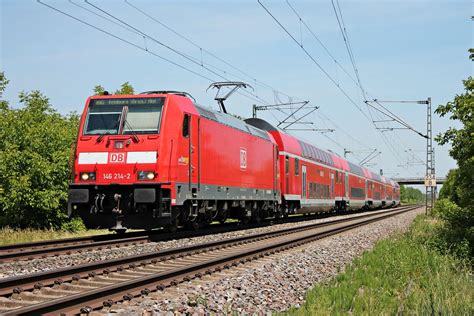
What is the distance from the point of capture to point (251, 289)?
26.7ft

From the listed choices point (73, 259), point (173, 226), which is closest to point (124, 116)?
point (173, 226)

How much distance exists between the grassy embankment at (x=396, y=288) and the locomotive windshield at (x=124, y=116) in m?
6.43

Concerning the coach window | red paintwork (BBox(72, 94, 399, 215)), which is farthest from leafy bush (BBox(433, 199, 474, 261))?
the coach window

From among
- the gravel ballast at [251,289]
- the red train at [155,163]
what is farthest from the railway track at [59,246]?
the gravel ballast at [251,289]

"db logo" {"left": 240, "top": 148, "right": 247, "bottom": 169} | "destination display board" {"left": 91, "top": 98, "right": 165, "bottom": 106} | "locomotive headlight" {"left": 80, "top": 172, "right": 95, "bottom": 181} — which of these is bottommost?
"locomotive headlight" {"left": 80, "top": 172, "right": 95, "bottom": 181}

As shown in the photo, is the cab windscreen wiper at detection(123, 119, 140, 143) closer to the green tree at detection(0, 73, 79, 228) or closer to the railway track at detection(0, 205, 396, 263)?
the railway track at detection(0, 205, 396, 263)

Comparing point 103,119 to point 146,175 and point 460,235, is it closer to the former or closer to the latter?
point 146,175

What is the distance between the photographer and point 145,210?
14328mm

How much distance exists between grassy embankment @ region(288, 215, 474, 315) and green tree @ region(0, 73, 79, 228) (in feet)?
40.1

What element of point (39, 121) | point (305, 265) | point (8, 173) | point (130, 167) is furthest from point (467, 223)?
point (39, 121)

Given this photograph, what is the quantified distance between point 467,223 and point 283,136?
12155 mm

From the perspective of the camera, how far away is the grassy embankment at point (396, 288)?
6980mm

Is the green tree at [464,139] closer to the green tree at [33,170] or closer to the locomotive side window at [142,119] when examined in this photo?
the locomotive side window at [142,119]

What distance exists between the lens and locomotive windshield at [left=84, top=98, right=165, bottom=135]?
14.7 metres
